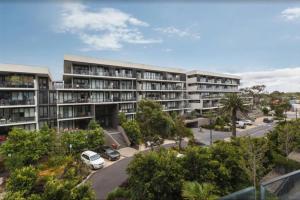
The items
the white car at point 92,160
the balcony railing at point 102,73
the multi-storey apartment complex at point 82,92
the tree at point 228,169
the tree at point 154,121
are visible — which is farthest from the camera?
the balcony railing at point 102,73

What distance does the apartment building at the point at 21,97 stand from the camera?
88.1 ft

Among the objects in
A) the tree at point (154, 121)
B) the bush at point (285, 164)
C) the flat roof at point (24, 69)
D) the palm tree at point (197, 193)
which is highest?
the flat roof at point (24, 69)

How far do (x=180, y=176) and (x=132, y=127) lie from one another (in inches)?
749

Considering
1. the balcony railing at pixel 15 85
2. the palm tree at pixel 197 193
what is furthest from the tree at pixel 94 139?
the palm tree at pixel 197 193

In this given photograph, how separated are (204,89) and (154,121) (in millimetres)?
33667

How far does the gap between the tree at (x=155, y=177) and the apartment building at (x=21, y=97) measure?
21.2 metres

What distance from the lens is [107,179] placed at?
2058 cm

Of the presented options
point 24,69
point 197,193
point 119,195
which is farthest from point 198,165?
point 24,69

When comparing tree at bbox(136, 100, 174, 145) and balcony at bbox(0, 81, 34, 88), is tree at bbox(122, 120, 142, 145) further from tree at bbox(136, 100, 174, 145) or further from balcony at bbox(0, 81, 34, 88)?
balcony at bbox(0, 81, 34, 88)

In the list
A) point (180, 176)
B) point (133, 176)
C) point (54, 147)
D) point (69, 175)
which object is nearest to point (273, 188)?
point (180, 176)

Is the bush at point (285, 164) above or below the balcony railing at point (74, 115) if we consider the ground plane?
below

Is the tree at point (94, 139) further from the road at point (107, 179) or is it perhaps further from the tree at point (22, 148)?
the tree at point (22, 148)

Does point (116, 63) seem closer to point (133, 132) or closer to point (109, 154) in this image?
point (133, 132)

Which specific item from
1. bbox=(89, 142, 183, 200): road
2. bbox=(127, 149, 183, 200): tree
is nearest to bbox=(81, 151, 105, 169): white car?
bbox=(89, 142, 183, 200): road
